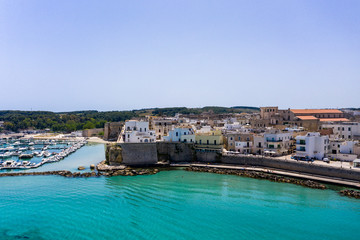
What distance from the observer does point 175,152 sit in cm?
3397

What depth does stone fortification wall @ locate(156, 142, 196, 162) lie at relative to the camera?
33.7 m

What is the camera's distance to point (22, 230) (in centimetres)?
1658

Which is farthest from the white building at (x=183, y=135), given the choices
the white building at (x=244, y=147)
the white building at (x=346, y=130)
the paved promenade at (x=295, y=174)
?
the white building at (x=346, y=130)

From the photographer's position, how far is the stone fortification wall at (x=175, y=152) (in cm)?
3372

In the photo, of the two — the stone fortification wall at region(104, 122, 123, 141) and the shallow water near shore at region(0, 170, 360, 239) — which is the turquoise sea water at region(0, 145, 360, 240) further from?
the stone fortification wall at region(104, 122, 123, 141)

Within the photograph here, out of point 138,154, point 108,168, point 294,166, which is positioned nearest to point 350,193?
point 294,166

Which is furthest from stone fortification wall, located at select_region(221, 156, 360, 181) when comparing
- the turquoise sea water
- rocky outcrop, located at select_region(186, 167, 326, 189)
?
the turquoise sea water

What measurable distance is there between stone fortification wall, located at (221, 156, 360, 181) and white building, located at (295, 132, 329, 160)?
279cm

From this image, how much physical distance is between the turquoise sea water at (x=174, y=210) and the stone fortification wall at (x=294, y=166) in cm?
304

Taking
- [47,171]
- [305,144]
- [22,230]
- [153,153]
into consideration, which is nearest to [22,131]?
[47,171]

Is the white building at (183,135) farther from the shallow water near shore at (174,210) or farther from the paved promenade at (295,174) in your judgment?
the shallow water near shore at (174,210)

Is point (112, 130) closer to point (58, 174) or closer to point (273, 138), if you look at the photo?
point (58, 174)

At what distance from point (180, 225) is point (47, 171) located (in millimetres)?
20835

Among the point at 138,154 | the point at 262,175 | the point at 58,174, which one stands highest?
the point at 138,154
